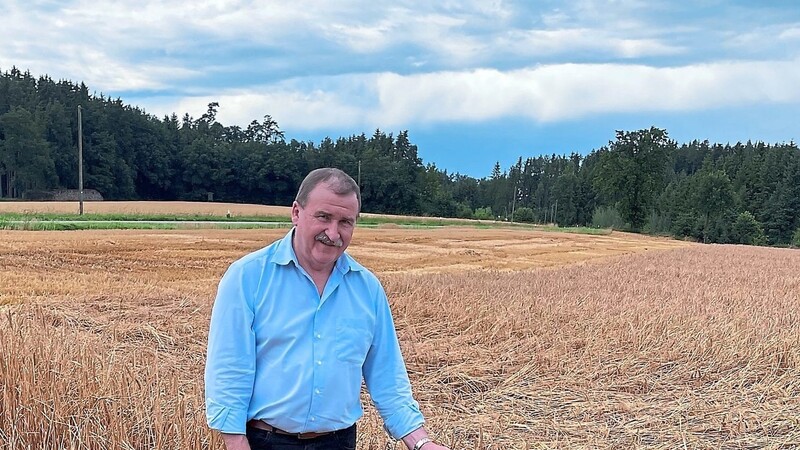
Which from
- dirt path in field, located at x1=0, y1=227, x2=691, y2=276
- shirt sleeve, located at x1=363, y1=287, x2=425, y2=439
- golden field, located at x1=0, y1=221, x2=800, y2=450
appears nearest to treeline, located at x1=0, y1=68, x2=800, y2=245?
dirt path in field, located at x1=0, y1=227, x2=691, y2=276

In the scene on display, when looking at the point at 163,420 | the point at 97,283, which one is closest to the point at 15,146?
the point at 97,283

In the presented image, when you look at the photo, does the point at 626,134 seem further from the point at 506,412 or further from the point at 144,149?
the point at 506,412

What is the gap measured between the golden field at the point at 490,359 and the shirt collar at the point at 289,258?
1.67m

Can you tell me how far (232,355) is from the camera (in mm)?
2596

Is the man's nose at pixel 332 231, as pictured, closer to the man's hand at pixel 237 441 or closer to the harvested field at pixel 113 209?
the man's hand at pixel 237 441

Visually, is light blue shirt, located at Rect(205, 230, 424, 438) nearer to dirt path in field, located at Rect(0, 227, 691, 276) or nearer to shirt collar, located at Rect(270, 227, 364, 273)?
shirt collar, located at Rect(270, 227, 364, 273)

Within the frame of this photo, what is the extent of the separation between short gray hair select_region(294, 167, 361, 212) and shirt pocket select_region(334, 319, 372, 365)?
498 millimetres

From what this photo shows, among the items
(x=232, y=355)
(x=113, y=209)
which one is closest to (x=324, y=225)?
(x=232, y=355)

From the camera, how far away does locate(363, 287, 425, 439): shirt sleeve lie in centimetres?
294

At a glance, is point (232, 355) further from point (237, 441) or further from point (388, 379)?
point (388, 379)

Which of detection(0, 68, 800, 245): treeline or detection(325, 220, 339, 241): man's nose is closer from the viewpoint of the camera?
detection(325, 220, 339, 241): man's nose

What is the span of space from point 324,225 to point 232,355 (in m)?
0.59

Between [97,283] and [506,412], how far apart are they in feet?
31.0

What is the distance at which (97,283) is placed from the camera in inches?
505
